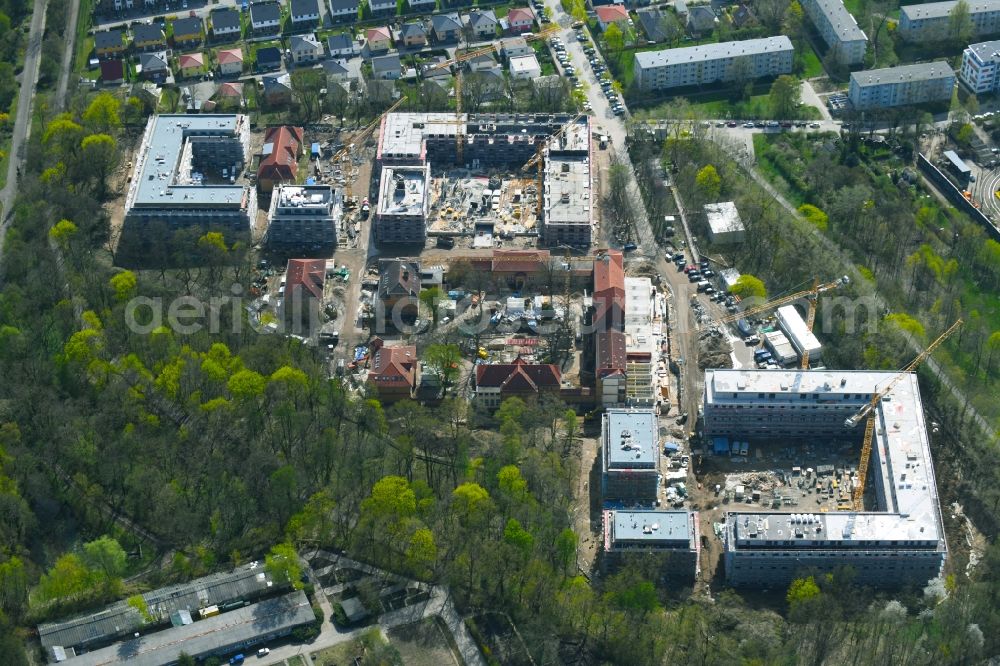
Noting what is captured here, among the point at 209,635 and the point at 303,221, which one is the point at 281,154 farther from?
the point at 209,635

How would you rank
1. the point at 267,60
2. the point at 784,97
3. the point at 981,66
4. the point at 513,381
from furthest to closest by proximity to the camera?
the point at 267,60, the point at 981,66, the point at 784,97, the point at 513,381

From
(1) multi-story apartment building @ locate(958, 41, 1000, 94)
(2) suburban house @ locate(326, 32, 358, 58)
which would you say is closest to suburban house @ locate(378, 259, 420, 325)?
(2) suburban house @ locate(326, 32, 358, 58)

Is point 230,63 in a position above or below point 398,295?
above

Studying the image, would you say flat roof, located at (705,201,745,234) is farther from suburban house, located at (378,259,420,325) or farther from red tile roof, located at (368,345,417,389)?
red tile roof, located at (368,345,417,389)

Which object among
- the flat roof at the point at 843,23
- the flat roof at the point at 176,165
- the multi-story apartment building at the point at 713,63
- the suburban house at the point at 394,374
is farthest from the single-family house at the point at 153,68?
the flat roof at the point at 843,23

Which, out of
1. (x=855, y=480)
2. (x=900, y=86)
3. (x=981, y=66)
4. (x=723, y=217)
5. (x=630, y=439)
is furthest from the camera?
(x=981, y=66)

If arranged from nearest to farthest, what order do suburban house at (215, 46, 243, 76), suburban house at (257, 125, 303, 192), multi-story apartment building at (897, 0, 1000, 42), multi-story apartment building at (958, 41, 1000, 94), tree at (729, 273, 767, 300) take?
tree at (729, 273, 767, 300)
suburban house at (257, 125, 303, 192)
multi-story apartment building at (958, 41, 1000, 94)
suburban house at (215, 46, 243, 76)
multi-story apartment building at (897, 0, 1000, 42)

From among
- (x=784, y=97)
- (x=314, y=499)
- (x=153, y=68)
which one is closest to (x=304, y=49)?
(x=153, y=68)

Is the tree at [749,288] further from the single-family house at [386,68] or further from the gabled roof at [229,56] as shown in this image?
the gabled roof at [229,56]
